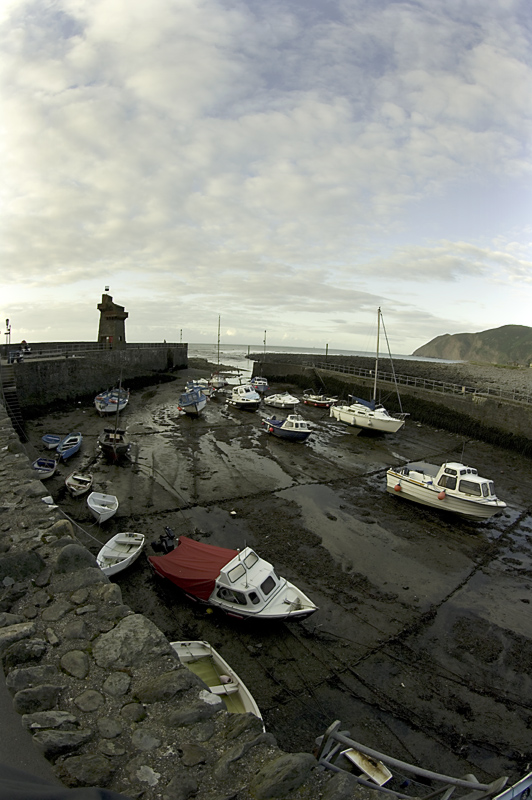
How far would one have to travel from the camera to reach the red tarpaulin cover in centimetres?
974

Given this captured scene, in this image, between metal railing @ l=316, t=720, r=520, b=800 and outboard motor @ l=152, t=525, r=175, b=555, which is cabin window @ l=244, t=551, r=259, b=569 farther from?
metal railing @ l=316, t=720, r=520, b=800

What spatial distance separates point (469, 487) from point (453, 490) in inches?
22.4

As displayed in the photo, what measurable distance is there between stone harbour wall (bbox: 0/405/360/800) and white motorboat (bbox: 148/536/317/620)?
4.96m

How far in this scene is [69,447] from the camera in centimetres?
2031

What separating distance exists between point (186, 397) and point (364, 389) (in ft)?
63.4

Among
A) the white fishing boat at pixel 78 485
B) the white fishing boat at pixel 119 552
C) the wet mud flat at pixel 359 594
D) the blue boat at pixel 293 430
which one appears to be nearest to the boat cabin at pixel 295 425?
the blue boat at pixel 293 430

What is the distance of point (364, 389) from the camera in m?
42.6

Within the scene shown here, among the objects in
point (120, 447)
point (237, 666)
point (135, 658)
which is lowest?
point (237, 666)

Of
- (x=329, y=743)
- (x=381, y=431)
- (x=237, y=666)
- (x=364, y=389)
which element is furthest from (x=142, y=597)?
(x=364, y=389)

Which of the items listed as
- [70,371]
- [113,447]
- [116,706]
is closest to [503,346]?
[70,371]

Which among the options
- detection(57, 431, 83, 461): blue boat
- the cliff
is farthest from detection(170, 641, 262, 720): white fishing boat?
the cliff

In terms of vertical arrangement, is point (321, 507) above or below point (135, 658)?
below

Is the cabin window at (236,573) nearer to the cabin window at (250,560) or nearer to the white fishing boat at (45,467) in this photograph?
the cabin window at (250,560)

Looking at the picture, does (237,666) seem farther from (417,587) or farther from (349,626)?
(417,587)
